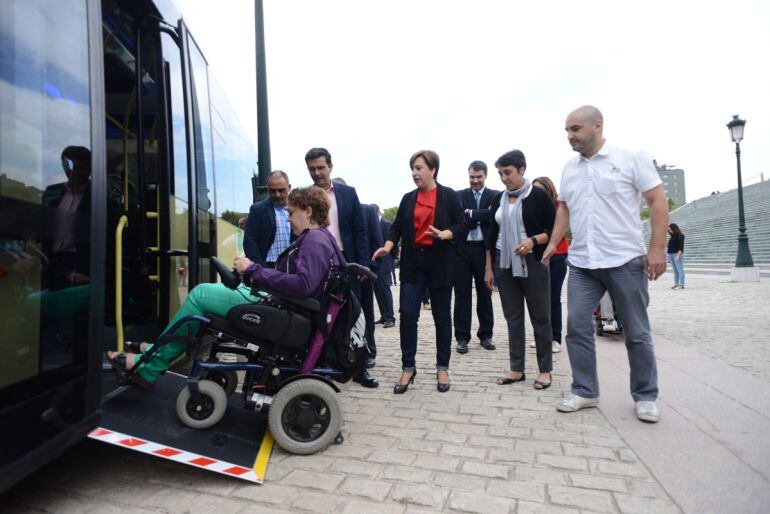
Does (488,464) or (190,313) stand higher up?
(190,313)

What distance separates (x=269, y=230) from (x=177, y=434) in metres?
2.51

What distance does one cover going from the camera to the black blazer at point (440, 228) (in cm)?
446

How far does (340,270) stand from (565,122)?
196 cm

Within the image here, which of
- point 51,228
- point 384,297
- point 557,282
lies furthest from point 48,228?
point 384,297

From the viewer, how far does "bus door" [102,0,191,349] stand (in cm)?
391

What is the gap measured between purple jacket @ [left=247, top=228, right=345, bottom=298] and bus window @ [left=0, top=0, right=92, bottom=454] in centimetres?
95

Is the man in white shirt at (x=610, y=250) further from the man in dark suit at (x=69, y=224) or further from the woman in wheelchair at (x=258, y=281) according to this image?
the man in dark suit at (x=69, y=224)

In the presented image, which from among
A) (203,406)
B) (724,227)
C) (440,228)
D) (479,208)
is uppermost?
(724,227)

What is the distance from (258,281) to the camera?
122 inches

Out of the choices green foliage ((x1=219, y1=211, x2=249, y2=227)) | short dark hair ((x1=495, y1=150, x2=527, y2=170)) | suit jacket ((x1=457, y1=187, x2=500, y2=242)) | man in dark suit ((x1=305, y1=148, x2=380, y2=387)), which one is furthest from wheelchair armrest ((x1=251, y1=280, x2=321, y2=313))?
suit jacket ((x1=457, y1=187, x2=500, y2=242))

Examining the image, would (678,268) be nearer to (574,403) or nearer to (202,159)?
(574,403)

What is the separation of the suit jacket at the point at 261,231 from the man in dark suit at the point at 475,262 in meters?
2.10

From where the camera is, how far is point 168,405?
10.3 feet

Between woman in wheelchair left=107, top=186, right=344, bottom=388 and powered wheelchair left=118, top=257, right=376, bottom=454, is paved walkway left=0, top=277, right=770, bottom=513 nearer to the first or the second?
powered wheelchair left=118, top=257, right=376, bottom=454
